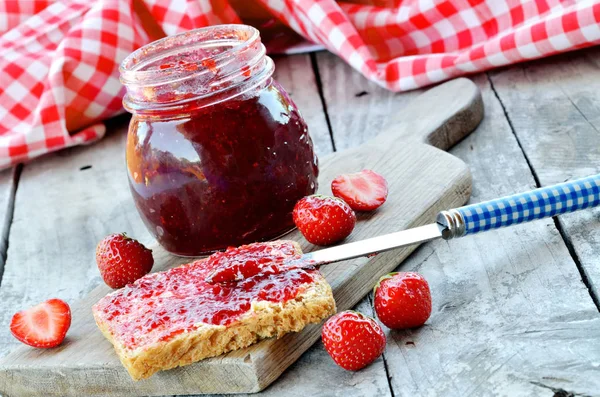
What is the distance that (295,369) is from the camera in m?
1.40

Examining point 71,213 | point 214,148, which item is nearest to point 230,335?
point 214,148

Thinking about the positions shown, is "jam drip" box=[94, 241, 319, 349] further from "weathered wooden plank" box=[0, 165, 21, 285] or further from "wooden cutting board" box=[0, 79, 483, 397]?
"weathered wooden plank" box=[0, 165, 21, 285]

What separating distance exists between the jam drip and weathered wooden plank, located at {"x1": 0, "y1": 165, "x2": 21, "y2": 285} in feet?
1.91

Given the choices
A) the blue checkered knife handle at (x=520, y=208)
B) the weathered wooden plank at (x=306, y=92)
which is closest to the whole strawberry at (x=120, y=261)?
the blue checkered knife handle at (x=520, y=208)

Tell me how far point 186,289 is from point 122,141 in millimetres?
1208

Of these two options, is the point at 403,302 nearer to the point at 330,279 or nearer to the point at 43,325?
the point at 330,279

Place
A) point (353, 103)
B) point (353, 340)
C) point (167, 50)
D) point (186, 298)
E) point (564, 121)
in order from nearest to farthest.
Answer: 1. point (353, 340)
2. point (186, 298)
3. point (167, 50)
4. point (564, 121)
5. point (353, 103)

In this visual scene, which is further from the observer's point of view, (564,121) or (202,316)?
(564,121)

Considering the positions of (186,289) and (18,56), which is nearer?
(186,289)

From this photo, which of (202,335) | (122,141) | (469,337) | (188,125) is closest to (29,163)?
(122,141)

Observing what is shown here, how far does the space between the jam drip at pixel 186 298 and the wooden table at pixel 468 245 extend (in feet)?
0.41

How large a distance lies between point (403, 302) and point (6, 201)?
4.54 feet

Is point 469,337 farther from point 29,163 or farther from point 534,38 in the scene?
point 29,163

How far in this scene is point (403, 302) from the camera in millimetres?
1384
